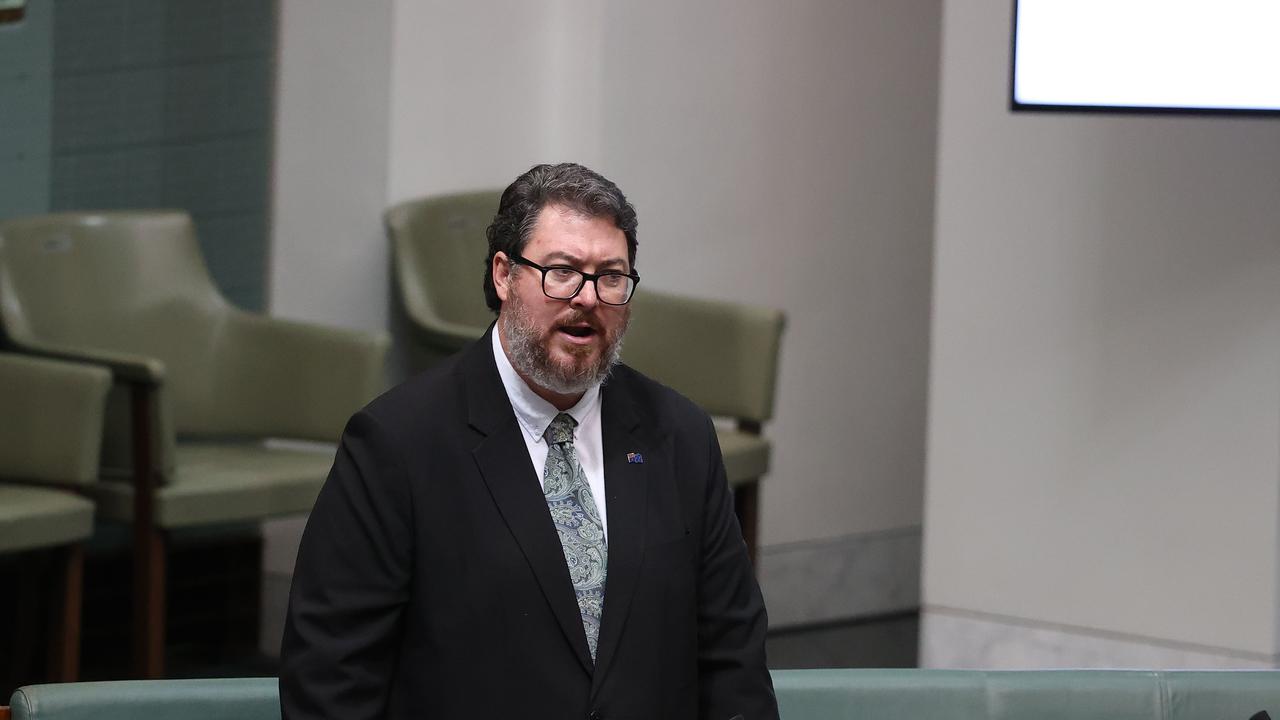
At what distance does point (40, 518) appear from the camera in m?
3.85

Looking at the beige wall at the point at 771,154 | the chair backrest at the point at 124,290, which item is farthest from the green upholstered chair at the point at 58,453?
the beige wall at the point at 771,154

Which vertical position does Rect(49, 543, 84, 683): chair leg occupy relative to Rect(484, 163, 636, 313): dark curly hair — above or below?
below

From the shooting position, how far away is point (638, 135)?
538 centimetres

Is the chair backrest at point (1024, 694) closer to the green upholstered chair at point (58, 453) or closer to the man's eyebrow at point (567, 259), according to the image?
the man's eyebrow at point (567, 259)

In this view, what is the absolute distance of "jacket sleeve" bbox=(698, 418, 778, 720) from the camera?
2.45 metres

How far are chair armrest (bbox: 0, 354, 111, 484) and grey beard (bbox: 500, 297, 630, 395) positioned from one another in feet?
5.90

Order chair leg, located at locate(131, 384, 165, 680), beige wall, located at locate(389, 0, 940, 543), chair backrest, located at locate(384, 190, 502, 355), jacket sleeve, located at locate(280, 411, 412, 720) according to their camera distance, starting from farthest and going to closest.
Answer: beige wall, located at locate(389, 0, 940, 543) → chair backrest, located at locate(384, 190, 502, 355) → chair leg, located at locate(131, 384, 165, 680) → jacket sleeve, located at locate(280, 411, 412, 720)

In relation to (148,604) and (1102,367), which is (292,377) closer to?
(148,604)

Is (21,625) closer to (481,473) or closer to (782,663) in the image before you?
(782,663)

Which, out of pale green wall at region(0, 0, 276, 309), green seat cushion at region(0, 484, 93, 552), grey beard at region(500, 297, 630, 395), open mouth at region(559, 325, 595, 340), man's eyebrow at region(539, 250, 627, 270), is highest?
pale green wall at region(0, 0, 276, 309)

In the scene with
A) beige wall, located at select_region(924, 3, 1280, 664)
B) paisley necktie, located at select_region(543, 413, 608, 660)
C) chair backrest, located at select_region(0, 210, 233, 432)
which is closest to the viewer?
paisley necktie, located at select_region(543, 413, 608, 660)

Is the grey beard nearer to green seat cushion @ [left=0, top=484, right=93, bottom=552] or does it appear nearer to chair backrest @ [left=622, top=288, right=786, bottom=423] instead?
green seat cushion @ [left=0, top=484, right=93, bottom=552]

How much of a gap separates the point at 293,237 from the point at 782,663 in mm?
1739

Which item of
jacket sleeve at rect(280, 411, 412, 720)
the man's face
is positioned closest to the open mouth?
the man's face
